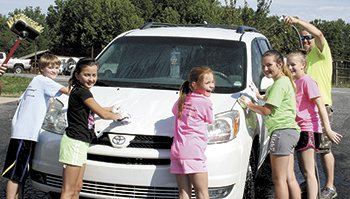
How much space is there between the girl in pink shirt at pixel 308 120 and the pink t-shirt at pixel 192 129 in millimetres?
1263

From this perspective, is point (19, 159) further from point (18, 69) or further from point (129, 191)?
point (18, 69)

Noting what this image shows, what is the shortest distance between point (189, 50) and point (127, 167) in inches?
71.9

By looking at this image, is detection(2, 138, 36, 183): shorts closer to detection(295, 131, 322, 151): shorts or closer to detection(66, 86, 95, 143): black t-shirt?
detection(66, 86, 95, 143): black t-shirt

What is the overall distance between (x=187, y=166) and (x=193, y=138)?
0.21 meters

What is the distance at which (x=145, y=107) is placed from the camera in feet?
12.2

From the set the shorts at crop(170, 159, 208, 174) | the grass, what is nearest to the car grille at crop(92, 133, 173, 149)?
the shorts at crop(170, 159, 208, 174)

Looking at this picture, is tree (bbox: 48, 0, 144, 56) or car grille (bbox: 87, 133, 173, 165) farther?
tree (bbox: 48, 0, 144, 56)

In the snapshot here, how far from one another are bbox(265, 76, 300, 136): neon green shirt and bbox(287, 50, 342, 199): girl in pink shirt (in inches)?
13.6

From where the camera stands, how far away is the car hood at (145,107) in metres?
3.47

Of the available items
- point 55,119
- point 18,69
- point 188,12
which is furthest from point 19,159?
point 188,12

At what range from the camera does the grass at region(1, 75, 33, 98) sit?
16433 mm

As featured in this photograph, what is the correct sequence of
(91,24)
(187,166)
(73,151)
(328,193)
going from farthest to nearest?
(91,24) < (328,193) < (73,151) < (187,166)

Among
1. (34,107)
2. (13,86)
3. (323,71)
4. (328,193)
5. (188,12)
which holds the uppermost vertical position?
(188,12)

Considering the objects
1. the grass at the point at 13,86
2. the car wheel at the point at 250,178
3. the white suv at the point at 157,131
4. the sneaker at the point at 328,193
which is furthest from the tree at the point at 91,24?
the car wheel at the point at 250,178
